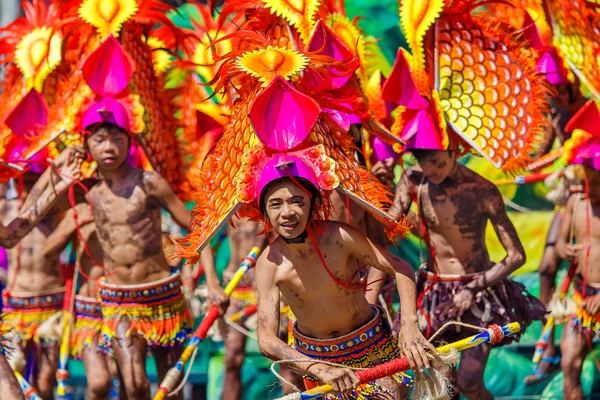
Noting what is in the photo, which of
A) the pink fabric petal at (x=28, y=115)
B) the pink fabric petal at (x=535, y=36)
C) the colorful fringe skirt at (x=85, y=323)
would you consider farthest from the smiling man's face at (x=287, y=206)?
the pink fabric petal at (x=535, y=36)

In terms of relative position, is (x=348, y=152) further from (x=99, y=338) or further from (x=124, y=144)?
(x=99, y=338)

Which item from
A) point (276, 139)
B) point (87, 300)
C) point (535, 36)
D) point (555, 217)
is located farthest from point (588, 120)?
point (87, 300)

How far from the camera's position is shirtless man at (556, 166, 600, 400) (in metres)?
5.94

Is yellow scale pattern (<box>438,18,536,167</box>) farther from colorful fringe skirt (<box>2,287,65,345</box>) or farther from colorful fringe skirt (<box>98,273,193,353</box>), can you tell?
colorful fringe skirt (<box>2,287,65,345</box>)

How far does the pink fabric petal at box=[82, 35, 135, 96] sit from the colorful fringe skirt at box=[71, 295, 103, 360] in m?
1.29

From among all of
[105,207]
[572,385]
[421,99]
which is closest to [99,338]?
[105,207]

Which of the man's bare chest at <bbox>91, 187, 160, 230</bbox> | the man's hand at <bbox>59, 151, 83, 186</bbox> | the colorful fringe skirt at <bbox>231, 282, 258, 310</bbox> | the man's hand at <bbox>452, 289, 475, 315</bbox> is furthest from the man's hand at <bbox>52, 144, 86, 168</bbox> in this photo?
the man's hand at <bbox>452, 289, 475, 315</bbox>

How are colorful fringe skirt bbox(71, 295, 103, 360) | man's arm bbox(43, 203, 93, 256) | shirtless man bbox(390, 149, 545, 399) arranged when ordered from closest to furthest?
shirtless man bbox(390, 149, 545, 399) < colorful fringe skirt bbox(71, 295, 103, 360) < man's arm bbox(43, 203, 93, 256)

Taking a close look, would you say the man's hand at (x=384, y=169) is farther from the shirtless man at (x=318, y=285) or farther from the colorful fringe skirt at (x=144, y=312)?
the shirtless man at (x=318, y=285)

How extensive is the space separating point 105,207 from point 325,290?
74.3 inches

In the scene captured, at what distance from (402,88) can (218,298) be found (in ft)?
4.91

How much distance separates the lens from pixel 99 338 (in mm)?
6062

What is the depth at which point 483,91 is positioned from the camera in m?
5.63

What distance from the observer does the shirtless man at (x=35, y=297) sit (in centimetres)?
666
